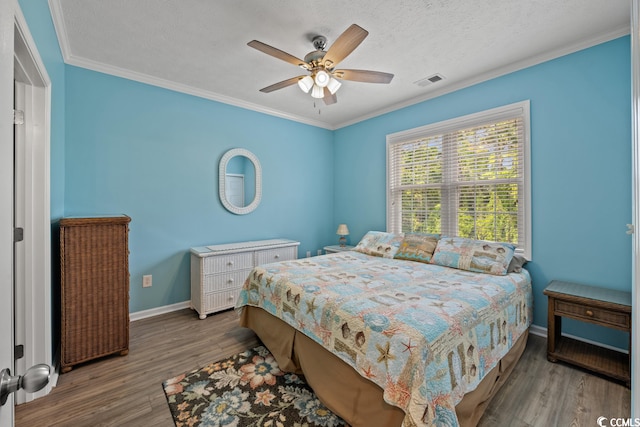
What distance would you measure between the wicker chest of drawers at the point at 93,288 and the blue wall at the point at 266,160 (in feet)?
1.00

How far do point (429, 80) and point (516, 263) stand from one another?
2.11 meters

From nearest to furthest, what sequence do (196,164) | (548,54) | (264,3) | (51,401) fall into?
(51,401) < (264,3) < (548,54) < (196,164)

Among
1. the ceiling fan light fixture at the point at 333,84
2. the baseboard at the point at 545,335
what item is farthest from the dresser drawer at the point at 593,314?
the ceiling fan light fixture at the point at 333,84

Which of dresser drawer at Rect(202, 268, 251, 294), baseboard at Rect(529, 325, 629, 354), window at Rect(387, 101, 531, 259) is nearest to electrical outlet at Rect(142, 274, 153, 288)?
dresser drawer at Rect(202, 268, 251, 294)

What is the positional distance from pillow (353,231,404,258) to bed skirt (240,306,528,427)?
141 cm

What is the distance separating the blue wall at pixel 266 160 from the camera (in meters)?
2.21

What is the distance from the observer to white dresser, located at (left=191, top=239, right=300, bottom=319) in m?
2.98

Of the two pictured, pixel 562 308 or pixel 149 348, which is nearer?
pixel 562 308

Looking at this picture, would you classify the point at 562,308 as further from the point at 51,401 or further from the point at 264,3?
the point at 51,401

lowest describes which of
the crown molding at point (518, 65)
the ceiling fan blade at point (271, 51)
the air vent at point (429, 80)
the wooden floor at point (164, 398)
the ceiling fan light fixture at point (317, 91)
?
the wooden floor at point (164, 398)

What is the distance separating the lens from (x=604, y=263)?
2258 mm

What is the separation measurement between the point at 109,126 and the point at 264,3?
2.05 meters

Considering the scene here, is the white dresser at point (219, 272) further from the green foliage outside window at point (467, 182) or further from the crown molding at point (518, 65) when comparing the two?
the crown molding at point (518, 65)

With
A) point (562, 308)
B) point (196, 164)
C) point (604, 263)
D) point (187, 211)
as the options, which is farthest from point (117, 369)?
point (604, 263)
